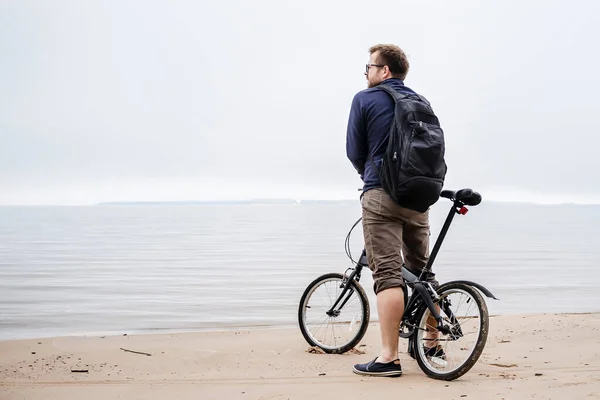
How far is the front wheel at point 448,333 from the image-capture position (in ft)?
15.5

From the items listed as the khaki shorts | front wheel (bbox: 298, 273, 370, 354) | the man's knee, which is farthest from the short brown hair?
front wheel (bbox: 298, 273, 370, 354)

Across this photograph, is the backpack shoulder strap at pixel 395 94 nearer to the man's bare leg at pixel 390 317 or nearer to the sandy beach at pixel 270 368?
the man's bare leg at pixel 390 317

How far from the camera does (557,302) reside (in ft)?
36.3

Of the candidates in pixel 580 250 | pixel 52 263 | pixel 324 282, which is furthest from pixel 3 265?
pixel 580 250

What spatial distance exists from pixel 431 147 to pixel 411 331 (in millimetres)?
1328

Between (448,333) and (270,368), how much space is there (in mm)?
1409

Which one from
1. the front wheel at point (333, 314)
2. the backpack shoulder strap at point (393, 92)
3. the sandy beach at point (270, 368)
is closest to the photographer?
the sandy beach at point (270, 368)

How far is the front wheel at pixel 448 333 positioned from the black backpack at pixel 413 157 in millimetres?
632

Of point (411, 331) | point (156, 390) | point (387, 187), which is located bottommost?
point (156, 390)

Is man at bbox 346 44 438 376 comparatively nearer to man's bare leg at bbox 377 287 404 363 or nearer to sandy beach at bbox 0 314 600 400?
man's bare leg at bbox 377 287 404 363

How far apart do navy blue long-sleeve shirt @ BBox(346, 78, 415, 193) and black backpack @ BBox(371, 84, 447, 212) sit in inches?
3.7

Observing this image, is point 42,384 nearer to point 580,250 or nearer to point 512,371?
point 512,371

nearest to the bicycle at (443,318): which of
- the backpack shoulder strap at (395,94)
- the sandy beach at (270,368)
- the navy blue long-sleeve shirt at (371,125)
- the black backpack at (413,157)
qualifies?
the sandy beach at (270,368)

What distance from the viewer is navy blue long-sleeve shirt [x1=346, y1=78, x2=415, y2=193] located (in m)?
4.92
